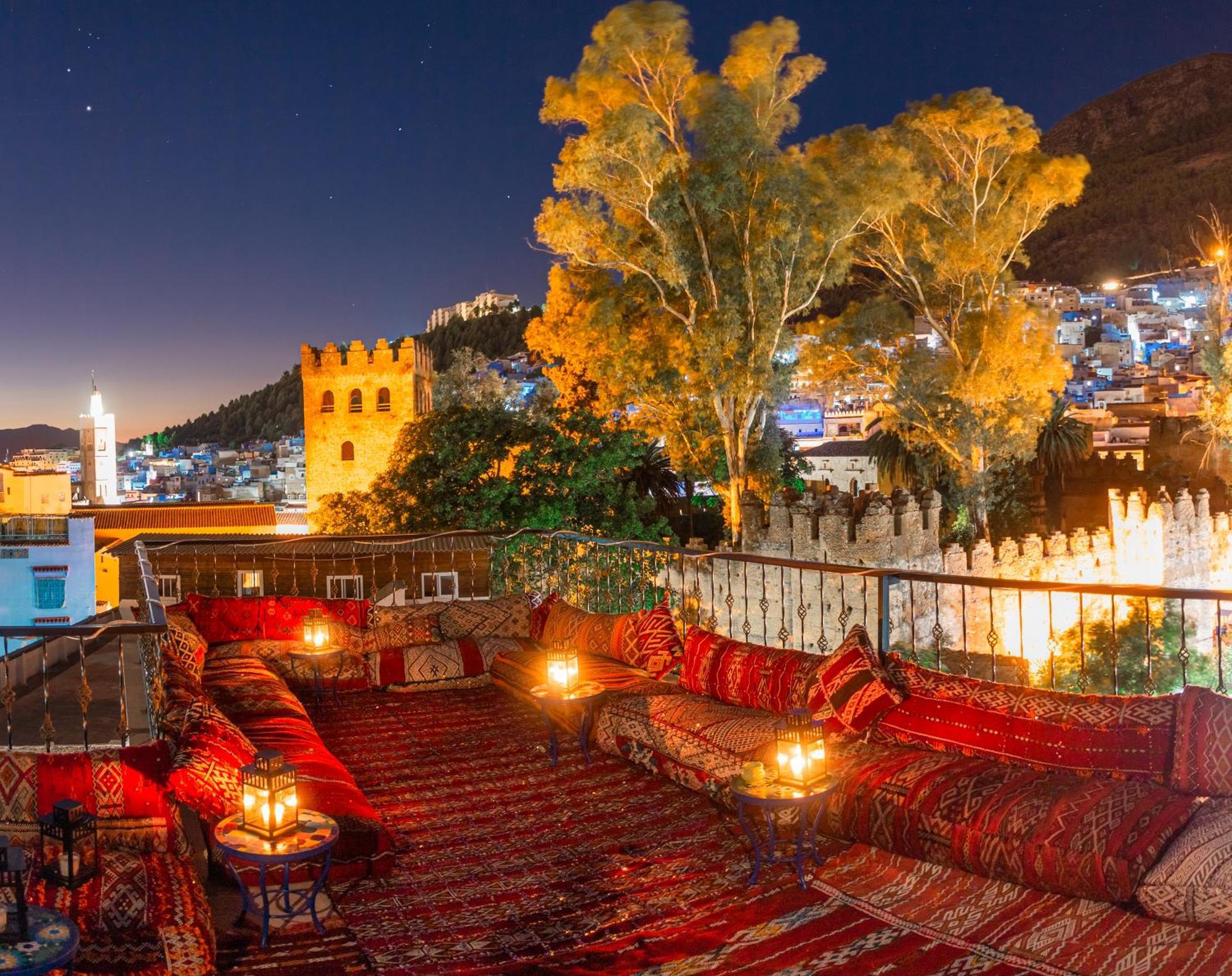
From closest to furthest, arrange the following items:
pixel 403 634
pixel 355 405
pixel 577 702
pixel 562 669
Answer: pixel 577 702
pixel 562 669
pixel 403 634
pixel 355 405

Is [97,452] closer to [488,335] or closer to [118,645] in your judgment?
[488,335]

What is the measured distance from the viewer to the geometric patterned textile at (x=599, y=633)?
5562 millimetres

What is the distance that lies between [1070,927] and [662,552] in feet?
10.7

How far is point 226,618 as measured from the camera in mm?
6375

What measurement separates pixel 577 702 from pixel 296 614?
2338 millimetres

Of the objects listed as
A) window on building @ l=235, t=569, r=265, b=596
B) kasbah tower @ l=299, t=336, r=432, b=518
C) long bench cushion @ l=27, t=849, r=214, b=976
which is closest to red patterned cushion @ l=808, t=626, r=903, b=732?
long bench cushion @ l=27, t=849, r=214, b=976

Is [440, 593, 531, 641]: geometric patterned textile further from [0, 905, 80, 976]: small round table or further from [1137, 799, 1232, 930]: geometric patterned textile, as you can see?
[1137, 799, 1232, 930]: geometric patterned textile

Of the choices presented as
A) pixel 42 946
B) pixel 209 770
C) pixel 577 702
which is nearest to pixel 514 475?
pixel 577 702

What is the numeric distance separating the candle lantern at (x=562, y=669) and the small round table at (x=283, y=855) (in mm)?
1634

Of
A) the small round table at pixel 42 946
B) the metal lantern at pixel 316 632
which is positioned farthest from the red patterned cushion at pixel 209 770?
the metal lantern at pixel 316 632

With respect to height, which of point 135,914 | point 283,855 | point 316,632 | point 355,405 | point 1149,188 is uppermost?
point 1149,188

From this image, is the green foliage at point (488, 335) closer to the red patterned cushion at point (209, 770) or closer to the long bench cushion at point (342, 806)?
the long bench cushion at point (342, 806)

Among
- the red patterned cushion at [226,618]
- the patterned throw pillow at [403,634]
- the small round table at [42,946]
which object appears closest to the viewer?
the small round table at [42,946]

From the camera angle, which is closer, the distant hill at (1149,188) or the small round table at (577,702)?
the small round table at (577,702)
